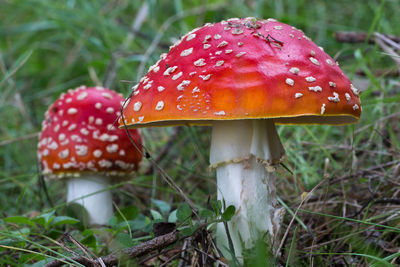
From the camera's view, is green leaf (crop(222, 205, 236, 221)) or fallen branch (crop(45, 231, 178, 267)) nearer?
fallen branch (crop(45, 231, 178, 267))

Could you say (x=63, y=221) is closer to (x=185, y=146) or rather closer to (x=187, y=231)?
(x=187, y=231)

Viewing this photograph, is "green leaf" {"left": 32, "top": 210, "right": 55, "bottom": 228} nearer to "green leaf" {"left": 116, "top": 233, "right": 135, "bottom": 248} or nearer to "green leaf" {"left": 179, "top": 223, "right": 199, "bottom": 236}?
"green leaf" {"left": 116, "top": 233, "right": 135, "bottom": 248}

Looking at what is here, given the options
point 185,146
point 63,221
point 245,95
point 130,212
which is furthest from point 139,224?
→ point 185,146

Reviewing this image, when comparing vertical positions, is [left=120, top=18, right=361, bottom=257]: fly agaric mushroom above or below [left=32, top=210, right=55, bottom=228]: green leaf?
above

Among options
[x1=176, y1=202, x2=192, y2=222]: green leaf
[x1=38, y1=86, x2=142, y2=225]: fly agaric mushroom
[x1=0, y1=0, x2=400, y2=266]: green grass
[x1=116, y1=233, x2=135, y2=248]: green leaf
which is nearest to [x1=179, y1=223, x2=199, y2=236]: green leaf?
[x1=0, y1=0, x2=400, y2=266]: green grass

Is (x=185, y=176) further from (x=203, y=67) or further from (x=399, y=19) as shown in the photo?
(x=399, y=19)

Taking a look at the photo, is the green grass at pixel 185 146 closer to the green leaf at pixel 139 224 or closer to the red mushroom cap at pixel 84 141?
the green leaf at pixel 139 224
